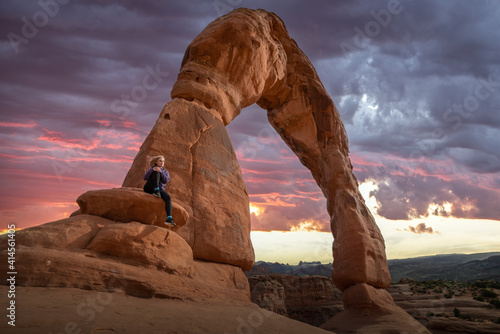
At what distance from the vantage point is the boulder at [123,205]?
5.37 meters

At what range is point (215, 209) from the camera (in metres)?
7.34

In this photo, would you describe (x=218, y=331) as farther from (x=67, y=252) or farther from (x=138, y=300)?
(x=67, y=252)

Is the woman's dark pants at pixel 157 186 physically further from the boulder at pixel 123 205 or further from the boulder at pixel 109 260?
the boulder at pixel 109 260

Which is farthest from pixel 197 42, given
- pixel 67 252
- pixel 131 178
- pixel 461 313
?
pixel 461 313

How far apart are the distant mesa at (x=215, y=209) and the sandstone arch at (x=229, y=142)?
0.12 feet

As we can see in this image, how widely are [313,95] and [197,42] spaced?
7.86 meters

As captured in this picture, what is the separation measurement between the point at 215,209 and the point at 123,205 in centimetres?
235

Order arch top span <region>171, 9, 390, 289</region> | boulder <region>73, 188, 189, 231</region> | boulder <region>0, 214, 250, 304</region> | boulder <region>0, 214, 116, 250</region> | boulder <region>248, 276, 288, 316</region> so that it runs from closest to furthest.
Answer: boulder <region>0, 214, 250, 304</region>
boulder <region>0, 214, 116, 250</region>
boulder <region>73, 188, 189, 231</region>
arch top span <region>171, 9, 390, 289</region>
boulder <region>248, 276, 288, 316</region>

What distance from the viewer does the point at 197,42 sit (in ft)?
34.0

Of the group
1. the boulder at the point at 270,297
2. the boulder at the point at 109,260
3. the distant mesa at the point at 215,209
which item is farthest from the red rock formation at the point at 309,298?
the boulder at the point at 109,260

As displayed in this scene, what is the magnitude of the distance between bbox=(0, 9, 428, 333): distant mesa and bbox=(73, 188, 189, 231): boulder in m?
0.02

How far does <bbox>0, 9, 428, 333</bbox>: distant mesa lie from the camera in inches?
174

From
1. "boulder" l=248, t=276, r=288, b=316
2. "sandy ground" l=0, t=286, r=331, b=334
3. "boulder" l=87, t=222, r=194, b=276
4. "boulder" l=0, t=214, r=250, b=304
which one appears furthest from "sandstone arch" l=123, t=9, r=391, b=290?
"boulder" l=248, t=276, r=288, b=316

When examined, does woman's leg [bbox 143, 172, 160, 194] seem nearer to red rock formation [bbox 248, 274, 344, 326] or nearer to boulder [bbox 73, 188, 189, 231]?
boulder [bbox 73, 188, 189, 231]
